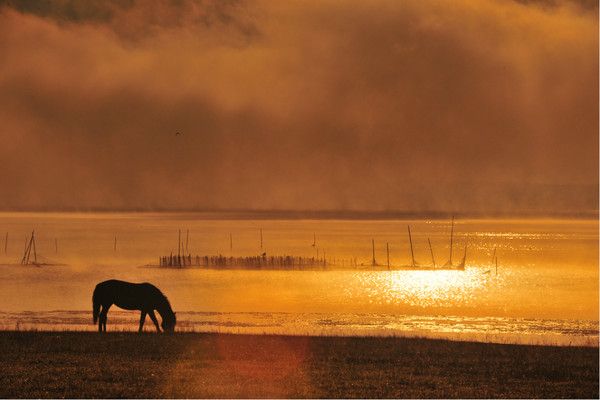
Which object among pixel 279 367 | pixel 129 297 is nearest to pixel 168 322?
pixel 129 297

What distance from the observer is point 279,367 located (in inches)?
904

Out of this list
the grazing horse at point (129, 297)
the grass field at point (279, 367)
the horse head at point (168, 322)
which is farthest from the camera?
the grazing horse at point (129, 297)

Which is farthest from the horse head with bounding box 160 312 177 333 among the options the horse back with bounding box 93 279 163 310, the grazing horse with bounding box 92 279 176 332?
the horse back with bounding box 93 279 163 310

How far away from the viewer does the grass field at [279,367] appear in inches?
784

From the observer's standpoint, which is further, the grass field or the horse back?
the horse back

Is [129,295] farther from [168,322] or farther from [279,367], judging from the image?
[279,367]

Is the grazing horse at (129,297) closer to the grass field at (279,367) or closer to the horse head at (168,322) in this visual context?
the horse head at (168,322)

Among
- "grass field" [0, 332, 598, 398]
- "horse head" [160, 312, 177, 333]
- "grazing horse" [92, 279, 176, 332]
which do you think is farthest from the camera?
"grazing horse" [92, 279, 176, 332]

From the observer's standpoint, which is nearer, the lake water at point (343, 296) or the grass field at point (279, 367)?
the grass field at point (279, 367)

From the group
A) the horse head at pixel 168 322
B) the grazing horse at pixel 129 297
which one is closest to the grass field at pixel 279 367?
the horse head at pixel 168 322

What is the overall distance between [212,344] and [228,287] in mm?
55242

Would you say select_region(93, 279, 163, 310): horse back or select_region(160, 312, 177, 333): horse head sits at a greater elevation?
select_region(93, 279, 163, 310): horse back

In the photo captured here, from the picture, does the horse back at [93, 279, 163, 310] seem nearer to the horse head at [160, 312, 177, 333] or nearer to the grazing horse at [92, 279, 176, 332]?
the grazing horse at [92, 279, 176, 332]

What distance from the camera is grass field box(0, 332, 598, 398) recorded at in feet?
65.4
